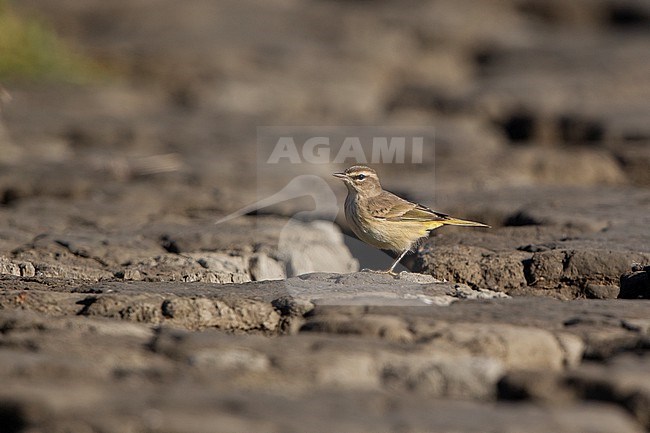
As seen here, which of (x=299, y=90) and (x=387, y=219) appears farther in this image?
(x=299, y=90)

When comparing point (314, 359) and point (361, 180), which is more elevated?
point (361, 180)

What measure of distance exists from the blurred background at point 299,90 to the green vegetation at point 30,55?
3 cm

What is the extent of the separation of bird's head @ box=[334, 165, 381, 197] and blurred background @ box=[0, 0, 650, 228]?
1.46 meters

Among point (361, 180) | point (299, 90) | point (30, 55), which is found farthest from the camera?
point (299, 90)

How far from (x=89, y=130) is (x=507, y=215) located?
609 centimetres

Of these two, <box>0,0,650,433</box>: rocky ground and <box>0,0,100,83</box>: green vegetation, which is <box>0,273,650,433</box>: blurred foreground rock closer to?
<box>0,0,650,433</box>: rocky ground

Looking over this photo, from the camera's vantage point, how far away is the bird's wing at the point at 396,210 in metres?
7.36

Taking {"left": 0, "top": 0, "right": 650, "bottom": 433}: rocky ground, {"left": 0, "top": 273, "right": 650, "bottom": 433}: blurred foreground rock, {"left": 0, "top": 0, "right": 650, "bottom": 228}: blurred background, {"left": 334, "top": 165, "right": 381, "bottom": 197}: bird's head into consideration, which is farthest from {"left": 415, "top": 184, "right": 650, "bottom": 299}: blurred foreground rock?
{"left": 0, "top": 0, "right": 650, "bottom": 228}: blurred background

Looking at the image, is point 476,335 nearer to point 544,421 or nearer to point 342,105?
point 544,421

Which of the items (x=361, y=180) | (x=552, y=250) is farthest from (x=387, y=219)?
(x=552, y=250)

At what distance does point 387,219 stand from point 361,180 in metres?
0.56

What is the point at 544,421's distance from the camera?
3818 millimetres

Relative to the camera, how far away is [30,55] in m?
14.3

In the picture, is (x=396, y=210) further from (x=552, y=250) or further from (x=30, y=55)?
(x=30, y=55)
